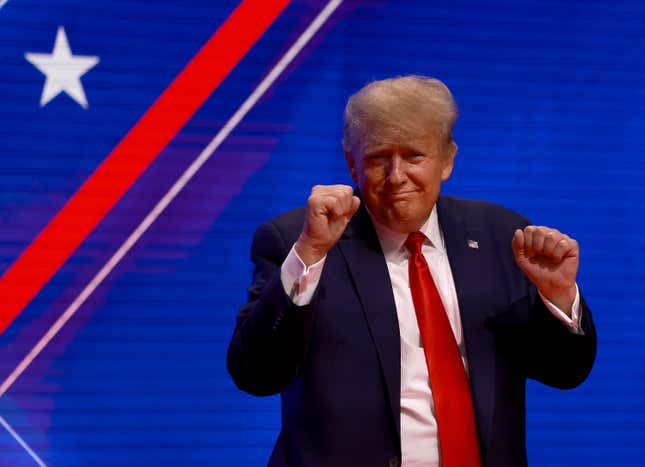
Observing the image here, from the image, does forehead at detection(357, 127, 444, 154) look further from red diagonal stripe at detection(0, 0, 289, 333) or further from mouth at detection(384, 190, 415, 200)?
red diagonal stripe at detection(0, 0, 289, 333)

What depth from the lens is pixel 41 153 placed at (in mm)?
2469

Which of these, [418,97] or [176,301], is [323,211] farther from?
[176,301]

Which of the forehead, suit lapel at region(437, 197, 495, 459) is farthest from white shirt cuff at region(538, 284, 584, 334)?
the forehead

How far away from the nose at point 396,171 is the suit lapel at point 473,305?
0.60ft

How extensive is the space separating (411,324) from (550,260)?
10.9 inches

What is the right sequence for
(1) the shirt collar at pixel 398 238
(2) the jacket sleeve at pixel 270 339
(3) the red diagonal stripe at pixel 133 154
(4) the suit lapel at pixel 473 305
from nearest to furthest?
(2) the jacket sleeve at pixel 270 339
(4) the suit lapel at pixel 473 305
(1) the shirt collar at pixel 398 238
(3) the red diagonal stripe at pixel 133 154

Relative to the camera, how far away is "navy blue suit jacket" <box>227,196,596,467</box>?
1.46 meters

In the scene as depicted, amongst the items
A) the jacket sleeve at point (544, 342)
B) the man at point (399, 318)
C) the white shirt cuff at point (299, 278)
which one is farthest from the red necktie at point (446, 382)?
the white shirt cuff at point (299, 278)

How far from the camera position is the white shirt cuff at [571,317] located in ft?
4.86

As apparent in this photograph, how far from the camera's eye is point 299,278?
1.42 m

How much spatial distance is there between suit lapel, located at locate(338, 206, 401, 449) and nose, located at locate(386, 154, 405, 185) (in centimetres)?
13

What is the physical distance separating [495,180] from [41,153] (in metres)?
1.42

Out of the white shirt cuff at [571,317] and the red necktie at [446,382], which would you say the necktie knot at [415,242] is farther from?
the white shirt cuff at [571,317]

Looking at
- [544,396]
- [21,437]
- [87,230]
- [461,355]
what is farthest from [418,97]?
[21,437]
